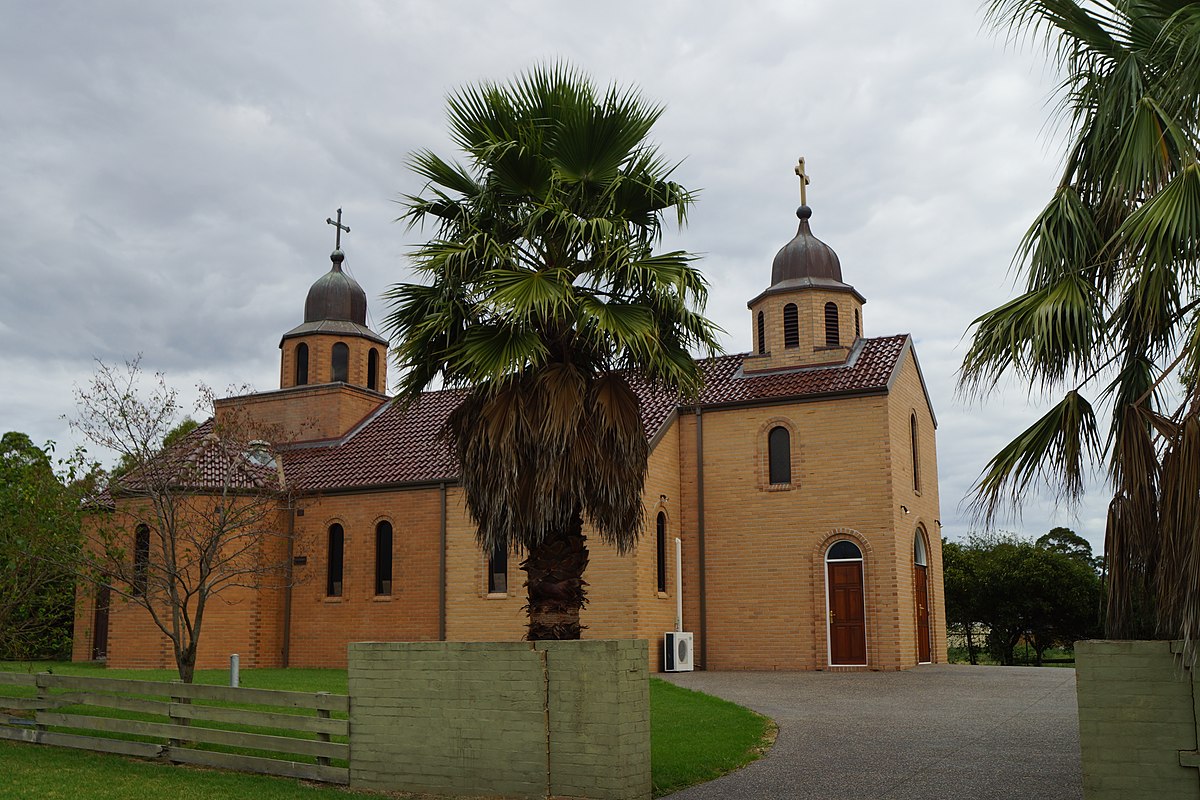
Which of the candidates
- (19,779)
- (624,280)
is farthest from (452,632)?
(624,280)

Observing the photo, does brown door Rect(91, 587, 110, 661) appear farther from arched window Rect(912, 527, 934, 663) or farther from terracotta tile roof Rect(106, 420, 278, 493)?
arched window Rect(912, 527, 934, 663)

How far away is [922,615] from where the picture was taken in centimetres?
2781

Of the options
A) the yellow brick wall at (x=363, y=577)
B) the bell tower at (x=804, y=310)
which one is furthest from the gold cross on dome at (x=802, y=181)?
the yellow brick wall at (x=363, y=577)

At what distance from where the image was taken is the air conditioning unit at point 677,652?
80.8 feet

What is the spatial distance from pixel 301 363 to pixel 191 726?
22154 mm

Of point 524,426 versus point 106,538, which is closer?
point 524,426

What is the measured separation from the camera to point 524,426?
1138 cm

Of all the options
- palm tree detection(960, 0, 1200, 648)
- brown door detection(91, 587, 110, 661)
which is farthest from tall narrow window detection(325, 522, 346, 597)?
palm tree detection(960, 0, 1200, 648)

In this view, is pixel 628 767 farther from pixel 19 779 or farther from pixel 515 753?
pixel 19 779

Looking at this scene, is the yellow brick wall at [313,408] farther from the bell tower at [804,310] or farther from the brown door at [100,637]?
the bell tower at [804,310]

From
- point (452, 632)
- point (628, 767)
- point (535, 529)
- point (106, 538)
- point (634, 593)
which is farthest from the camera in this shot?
point (452, 632)

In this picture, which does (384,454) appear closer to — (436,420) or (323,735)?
(436,420)

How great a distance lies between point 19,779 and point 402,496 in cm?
1732

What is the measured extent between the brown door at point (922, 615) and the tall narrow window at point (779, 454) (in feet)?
15.2
